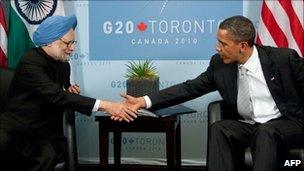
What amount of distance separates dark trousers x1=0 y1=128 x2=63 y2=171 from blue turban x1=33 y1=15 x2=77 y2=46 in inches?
22.8

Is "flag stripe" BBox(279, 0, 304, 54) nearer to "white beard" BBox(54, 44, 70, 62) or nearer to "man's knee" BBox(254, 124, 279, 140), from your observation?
"man's knee" BBox(254, 124, 279, 140)

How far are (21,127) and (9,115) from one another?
0.12m

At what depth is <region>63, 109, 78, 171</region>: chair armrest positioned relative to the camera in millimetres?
2951

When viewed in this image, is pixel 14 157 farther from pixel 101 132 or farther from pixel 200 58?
pixel 200 58

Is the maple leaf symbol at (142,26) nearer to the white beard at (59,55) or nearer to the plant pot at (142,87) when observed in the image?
the plant pot at (142,87)

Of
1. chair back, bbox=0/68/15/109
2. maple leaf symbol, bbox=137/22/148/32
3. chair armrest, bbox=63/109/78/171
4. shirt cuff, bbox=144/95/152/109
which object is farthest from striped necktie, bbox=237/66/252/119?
chair back, bbox=0/68/15/109

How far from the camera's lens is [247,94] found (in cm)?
306

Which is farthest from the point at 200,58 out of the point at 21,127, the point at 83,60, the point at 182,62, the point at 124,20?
the point at 21,127

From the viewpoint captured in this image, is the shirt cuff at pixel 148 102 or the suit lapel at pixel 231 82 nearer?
the suit lapel at pixel 231 82

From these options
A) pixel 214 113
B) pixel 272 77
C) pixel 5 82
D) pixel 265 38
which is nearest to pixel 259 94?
pixel 272 77

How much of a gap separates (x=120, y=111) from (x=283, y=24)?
4.42ft

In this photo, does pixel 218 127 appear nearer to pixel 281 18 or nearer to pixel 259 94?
pixel 259 94

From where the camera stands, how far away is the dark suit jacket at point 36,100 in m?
2.93

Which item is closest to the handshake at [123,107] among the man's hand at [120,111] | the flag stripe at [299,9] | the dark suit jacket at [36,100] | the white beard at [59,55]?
the man's hand at [120,111]
